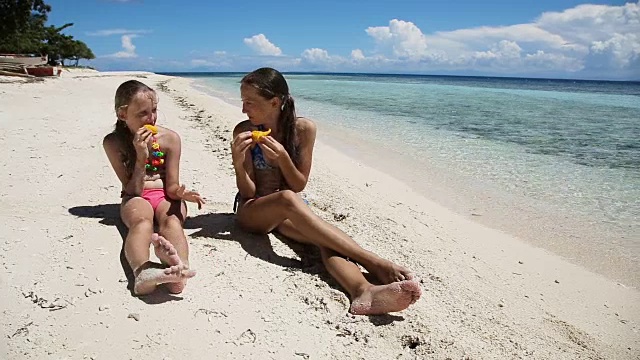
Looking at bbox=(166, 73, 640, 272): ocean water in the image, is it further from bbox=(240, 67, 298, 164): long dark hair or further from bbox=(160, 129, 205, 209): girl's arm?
bbox=(160, 129, 205, 209): girl's arm

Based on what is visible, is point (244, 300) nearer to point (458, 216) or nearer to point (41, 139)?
point (458, 216)

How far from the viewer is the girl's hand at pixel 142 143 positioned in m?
3.12

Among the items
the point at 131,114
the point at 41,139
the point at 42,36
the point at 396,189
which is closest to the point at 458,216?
the point at 396,189

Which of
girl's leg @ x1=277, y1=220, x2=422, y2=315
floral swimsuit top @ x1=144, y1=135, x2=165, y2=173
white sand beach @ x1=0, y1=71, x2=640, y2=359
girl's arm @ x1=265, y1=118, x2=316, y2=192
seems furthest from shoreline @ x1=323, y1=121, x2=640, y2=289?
floral swimsuit top @ x1=144, y1=135, x2=165, y2=173

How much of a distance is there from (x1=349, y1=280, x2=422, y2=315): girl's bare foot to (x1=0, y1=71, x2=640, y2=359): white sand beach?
6 centimetres

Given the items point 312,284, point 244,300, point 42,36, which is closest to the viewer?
point 244,300

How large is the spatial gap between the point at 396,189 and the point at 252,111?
9.76 feet

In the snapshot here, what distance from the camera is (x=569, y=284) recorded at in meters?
3.51

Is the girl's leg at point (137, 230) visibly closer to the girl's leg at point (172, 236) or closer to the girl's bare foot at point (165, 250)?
the girl's leg at point (172, 236)

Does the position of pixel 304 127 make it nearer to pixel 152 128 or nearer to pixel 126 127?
pixel 152 128

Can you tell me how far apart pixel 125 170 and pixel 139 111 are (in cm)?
45

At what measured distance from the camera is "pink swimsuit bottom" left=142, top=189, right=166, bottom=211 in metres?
3.28

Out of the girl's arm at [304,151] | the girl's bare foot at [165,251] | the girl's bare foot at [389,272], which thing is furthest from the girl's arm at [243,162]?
the girl's bare foot at [389,272]

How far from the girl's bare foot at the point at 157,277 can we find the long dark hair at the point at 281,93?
1412 millimetres
